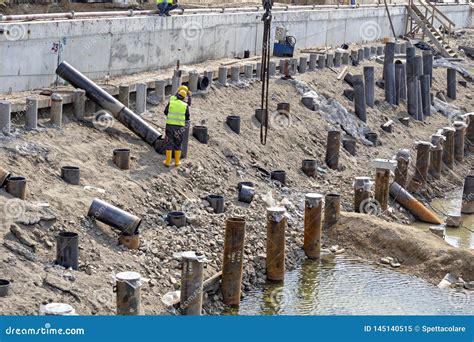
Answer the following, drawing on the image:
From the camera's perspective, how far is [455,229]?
2280 centimetres

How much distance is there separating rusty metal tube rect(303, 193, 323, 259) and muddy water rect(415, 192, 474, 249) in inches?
164

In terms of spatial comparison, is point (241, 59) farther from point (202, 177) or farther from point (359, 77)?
point (202, 177)

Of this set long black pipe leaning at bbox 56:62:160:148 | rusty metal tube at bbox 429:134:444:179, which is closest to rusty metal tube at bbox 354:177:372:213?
long black pipe leaning at bbox 56:62:160:148

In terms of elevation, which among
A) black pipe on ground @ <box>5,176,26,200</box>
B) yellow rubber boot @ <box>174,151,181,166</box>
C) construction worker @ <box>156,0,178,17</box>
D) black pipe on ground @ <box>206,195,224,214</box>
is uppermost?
construction worker @ <box>156,0,178,17</box>

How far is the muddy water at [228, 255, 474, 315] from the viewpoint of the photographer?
54.1 ft

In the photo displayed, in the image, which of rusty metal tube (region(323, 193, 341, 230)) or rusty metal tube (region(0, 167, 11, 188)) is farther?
rusty metal tube (region(323, 193, 341, 230))

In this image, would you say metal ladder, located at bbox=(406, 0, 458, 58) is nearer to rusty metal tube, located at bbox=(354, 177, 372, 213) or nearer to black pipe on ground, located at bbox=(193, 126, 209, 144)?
rusty metal tube, located at bbox=(354, 177, 372, 213)

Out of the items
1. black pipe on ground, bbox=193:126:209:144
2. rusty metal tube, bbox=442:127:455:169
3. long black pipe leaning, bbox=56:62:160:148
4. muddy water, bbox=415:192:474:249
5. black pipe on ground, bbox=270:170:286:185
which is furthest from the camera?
rusty metal tube, bbox=442:127:455:169

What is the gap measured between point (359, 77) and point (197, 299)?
51.6 ft

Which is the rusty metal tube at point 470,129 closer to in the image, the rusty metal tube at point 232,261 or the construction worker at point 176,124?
the construction worker at point 176,124

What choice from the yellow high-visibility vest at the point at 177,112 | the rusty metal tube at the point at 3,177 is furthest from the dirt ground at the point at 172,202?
the yellow high-visibility vest at the point at 177,112

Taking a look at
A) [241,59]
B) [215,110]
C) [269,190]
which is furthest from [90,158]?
[241,59]

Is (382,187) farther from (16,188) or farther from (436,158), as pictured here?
(16,188)

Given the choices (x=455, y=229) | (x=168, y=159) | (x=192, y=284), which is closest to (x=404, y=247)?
(x=455, y=229)
